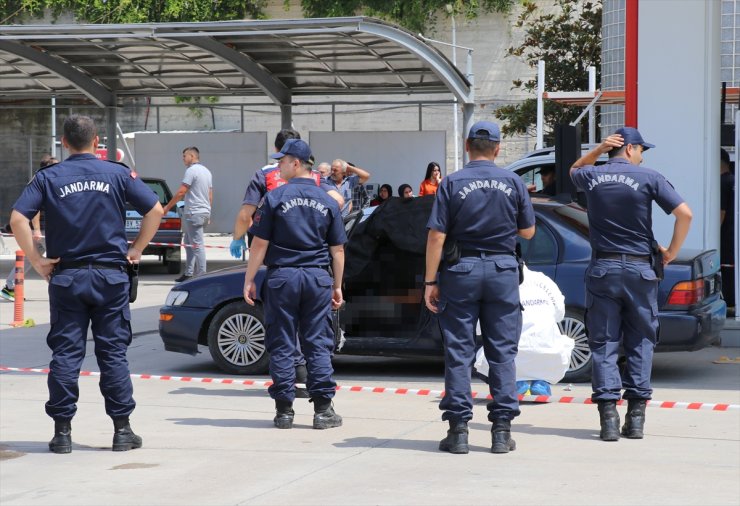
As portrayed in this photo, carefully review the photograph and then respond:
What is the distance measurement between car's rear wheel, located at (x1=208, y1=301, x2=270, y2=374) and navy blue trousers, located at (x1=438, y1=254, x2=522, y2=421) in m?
3.38

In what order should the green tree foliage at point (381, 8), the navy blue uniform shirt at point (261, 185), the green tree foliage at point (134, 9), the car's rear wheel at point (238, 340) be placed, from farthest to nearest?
the green tree foliage at point (134, 9) → the green tree foliage at point (381, 8) → the car's rear wheel at point (238, 340) → the navy blue uniform shirt at point (261, 185)

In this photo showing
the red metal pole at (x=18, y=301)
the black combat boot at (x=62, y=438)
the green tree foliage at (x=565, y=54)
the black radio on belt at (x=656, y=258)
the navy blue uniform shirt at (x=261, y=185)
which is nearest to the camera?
the black combat boot at (x=62, y=438)

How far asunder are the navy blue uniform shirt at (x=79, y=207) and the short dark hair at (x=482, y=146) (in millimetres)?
1818

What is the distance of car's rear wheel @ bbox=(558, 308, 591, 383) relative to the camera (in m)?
9.69

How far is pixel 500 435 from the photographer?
7.09m

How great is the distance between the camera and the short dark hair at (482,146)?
23.1ft

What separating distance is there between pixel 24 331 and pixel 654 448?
841 centimetres

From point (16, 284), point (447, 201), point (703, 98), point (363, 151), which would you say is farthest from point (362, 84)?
point (447, 201)

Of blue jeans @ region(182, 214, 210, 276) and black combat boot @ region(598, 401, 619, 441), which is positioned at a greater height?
blue jeans @ region(182, 214, 210, 276)

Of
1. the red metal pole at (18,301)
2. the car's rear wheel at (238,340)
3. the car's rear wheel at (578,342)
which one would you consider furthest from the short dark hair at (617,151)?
the red metal pole at (18,301)

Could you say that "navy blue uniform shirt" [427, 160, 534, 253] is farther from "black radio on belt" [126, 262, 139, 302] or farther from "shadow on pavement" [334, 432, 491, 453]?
"black radio on belt" [126, 262, 139, 302]

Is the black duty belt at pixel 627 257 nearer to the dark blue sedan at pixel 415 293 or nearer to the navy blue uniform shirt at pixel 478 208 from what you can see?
the navy blue uniform shirt at pixel 478 208

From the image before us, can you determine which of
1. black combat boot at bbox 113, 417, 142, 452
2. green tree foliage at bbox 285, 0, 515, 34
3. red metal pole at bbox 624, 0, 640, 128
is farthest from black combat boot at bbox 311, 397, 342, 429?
green tree foliage at bbox 285, 0, 515, 34

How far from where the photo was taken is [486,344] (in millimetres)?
7098
